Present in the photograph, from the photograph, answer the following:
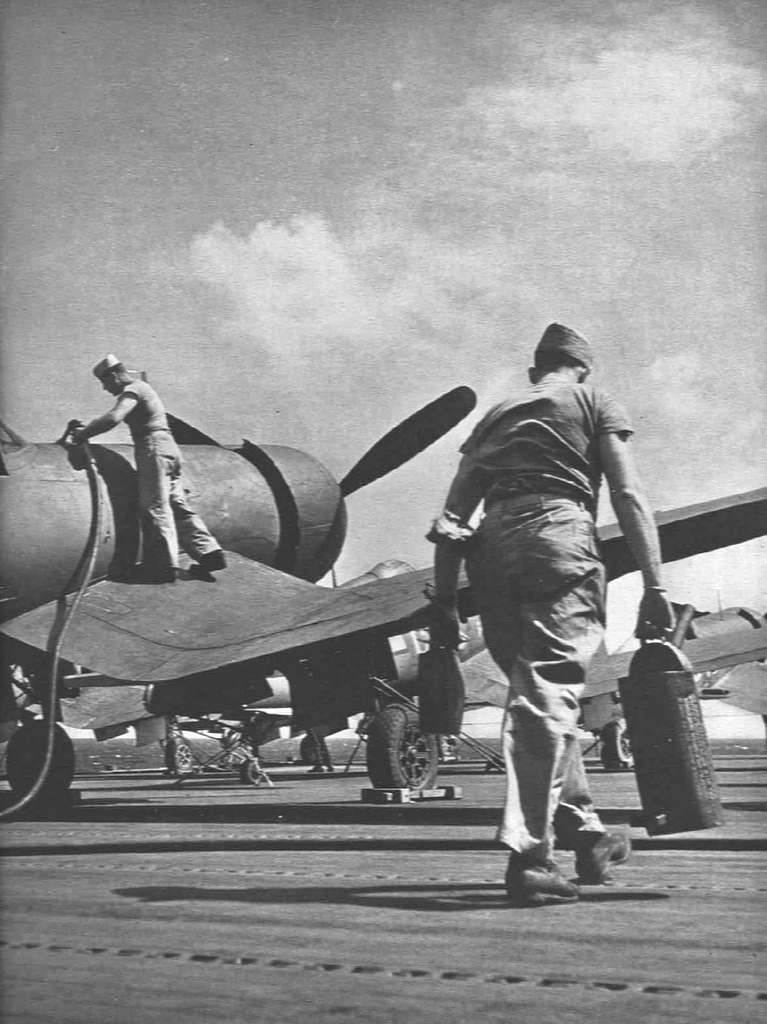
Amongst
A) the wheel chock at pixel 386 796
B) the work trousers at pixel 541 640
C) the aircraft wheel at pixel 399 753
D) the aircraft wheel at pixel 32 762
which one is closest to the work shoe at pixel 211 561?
the aircraft wheel at pixel 32 762

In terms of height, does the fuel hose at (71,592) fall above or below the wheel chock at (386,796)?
above

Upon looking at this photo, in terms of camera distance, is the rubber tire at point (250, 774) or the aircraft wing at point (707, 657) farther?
the rubber tire at point (250, 774)

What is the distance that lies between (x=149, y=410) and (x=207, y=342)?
56.4 inches

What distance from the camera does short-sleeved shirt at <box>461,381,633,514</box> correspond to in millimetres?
3230

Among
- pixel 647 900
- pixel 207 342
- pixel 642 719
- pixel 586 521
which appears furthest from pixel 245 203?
pixel 647 900

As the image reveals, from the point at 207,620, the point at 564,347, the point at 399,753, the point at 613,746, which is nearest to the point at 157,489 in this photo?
the point at 207,620

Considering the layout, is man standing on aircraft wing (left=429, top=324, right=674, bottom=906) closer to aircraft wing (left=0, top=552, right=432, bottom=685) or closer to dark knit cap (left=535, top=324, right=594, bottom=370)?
dark knit cap (left=535, top=324, right=594, bottom=370)

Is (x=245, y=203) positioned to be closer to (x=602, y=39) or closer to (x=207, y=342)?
(x=207, y=342)

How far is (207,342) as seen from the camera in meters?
5.54

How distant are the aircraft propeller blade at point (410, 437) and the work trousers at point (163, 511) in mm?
1746

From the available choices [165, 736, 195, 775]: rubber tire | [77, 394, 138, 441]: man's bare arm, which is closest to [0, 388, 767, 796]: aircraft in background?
[77, 394, 138, 441]: man's bare arm

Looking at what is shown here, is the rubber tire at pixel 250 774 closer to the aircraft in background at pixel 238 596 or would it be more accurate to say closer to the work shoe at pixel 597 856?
the aircraft in background at pixel 238 596

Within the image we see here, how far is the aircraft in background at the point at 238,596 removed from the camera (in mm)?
5602

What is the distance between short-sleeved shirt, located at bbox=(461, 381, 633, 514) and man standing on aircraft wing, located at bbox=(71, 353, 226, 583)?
3726 mm
